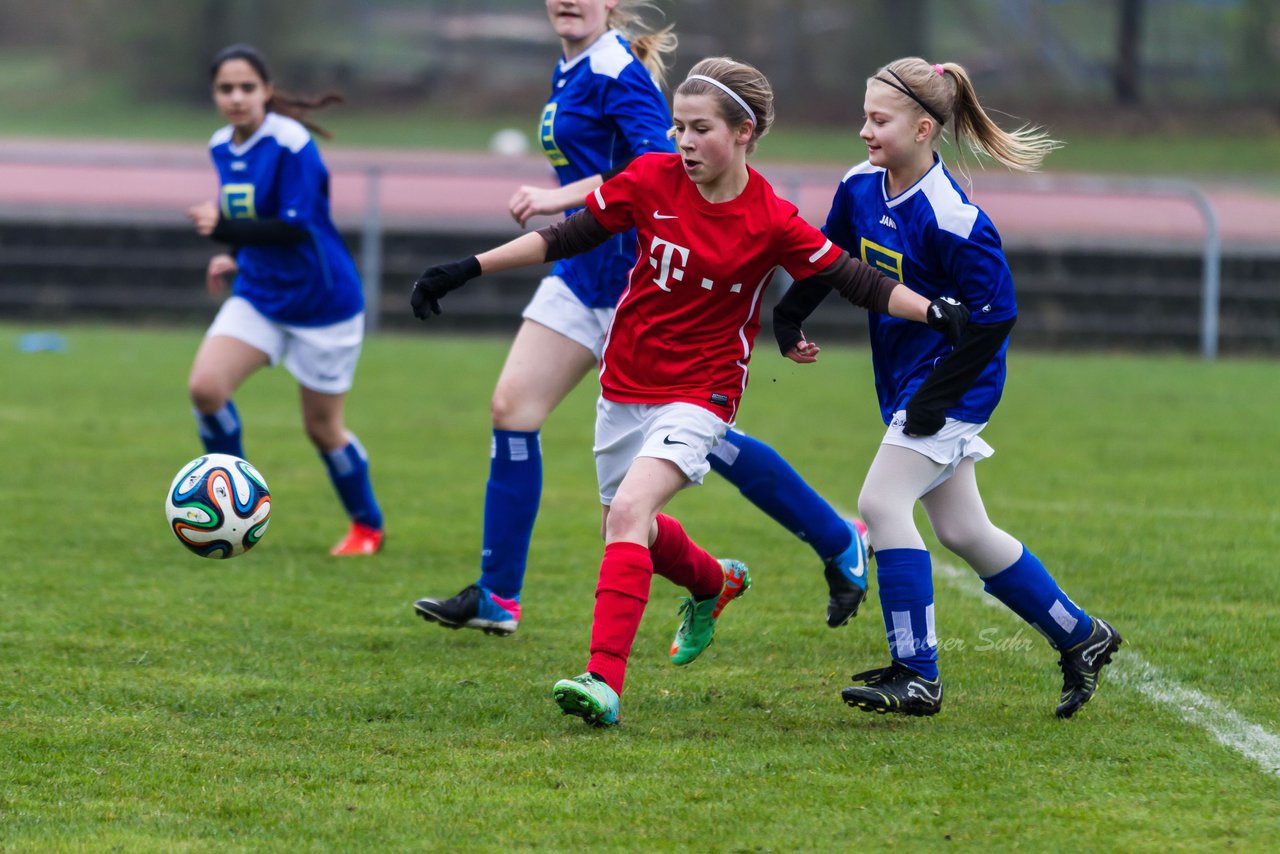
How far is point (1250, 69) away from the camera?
3020 centimetres

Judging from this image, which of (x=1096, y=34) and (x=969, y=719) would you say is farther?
(x=1096, y=34)

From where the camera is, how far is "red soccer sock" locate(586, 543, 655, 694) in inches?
162

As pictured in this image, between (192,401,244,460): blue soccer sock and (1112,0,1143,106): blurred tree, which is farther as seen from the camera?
(1112,0,1143,106): blurred tree

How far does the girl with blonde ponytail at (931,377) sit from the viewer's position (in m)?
4.11

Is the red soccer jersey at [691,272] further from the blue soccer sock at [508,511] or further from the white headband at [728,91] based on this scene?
the blue soccer sock at [508,511]

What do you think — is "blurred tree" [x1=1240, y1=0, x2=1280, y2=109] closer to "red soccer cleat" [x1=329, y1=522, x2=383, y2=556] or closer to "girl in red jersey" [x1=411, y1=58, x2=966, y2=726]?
"red soccer cleat" [x1=329, y1=522, x2=383, y2=556]

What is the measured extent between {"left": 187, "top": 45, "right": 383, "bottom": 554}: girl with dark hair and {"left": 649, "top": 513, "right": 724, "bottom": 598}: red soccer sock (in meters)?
2.29

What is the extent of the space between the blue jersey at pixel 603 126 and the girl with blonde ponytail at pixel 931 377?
0.88 metres

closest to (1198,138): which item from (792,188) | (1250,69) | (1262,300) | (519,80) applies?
(1250,69)

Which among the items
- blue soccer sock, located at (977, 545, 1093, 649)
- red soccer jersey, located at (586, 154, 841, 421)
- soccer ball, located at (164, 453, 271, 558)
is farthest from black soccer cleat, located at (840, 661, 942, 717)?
soccer ball, located at (164, 453, 271, 558)

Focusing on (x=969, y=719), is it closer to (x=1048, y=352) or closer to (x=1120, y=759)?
(x=1120, y=759)

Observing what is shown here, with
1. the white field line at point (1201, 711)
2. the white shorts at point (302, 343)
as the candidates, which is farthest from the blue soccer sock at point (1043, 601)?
the white shorts at point (302, 343)

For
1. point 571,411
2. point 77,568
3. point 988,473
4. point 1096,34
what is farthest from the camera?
point 1096,34

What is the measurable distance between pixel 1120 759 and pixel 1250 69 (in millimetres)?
29101
